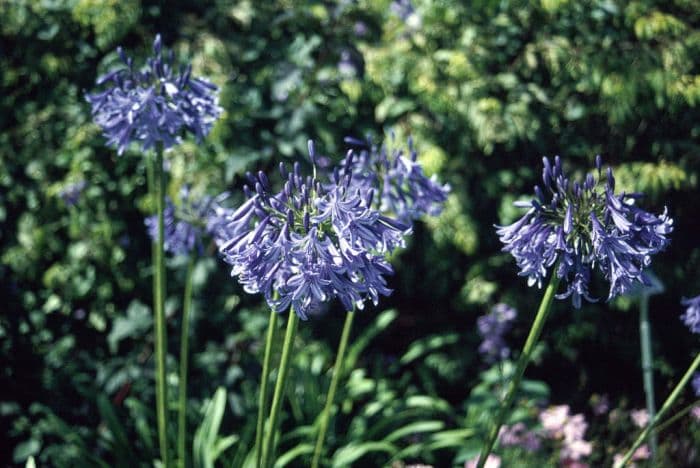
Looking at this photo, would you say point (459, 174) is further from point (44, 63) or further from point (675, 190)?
point (44, 63)

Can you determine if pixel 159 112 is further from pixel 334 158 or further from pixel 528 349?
pixel 334 158

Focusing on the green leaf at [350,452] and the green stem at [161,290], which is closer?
the green stem at [161,290]

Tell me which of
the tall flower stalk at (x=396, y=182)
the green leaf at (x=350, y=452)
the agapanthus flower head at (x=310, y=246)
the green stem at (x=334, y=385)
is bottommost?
the green leaf at (x=350, y=452)

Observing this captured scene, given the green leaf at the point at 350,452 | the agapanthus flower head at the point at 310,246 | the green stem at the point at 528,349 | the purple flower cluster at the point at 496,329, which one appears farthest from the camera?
the purple flower cluster at the point at 496,329

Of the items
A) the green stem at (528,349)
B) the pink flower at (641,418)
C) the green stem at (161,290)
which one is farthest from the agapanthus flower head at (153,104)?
the pink flower at (641,418)

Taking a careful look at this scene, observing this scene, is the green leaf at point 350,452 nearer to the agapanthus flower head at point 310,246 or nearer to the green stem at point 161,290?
the green stem at point 161,290

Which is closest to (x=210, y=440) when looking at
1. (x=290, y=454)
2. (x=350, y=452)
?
(x=290, y=454)
